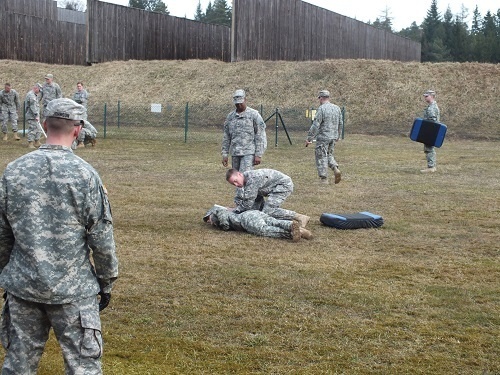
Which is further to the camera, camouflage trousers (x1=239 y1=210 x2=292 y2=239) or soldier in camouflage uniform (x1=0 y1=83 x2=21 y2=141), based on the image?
soldier in camouflage uniform (x1=0 y1=83 x2=21 y2=141)

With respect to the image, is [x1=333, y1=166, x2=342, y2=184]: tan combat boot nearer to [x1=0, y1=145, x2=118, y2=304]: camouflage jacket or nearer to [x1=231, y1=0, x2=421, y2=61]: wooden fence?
[x1=0, y1=145, x2=118, y2=304]: camouflage jacket

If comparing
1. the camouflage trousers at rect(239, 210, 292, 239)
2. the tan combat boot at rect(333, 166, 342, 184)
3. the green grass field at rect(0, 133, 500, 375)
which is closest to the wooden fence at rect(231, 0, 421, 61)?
the tan combat boot at rect(333, 166, 342, 184)

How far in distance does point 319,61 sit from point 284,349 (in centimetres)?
3824

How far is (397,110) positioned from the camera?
1478 inches

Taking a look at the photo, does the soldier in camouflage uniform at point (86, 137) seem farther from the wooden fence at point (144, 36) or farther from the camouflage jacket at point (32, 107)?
the wooden fence at point (144, 36)

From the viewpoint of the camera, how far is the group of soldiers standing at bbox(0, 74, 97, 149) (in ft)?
73.4

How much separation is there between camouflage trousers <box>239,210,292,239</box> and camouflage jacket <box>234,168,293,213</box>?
17 cm

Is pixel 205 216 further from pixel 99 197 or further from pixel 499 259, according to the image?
pixel 99 197

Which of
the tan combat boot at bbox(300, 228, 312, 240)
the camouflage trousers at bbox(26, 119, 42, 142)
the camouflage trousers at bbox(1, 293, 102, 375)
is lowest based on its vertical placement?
the tan combat boot at bbox(300, 228, 312, 240)

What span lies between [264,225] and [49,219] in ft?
21.1

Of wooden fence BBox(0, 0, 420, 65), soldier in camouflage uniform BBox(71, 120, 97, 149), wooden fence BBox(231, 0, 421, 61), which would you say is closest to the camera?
soldier in camouflage uniform BBox(71, 120, 97, 149)

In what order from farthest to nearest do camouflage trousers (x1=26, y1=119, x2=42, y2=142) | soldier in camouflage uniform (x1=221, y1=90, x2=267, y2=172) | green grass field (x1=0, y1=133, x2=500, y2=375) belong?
camouflage trousers (x1=26, y1=119, x2=42, y2=142), soldier in camouflage uniform (x1=221, y1=90, x2=267, y2=172), green grass field (x1=0, y1=133, x2=500, y2=375)

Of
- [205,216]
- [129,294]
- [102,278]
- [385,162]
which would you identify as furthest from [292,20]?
[102,278]

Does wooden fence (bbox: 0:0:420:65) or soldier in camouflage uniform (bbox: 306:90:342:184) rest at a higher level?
wooden fence (bbox: 0:0:420:65)
